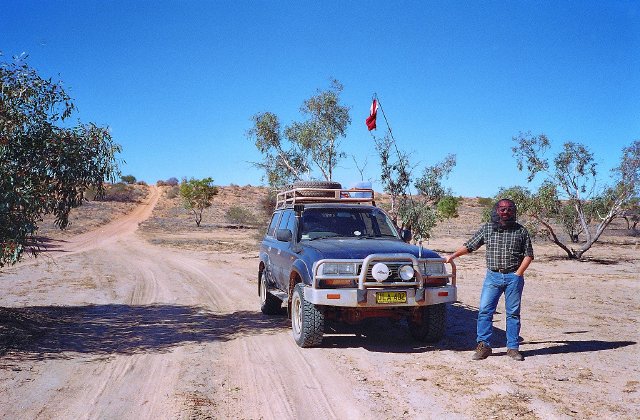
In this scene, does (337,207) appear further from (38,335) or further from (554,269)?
(554,269)

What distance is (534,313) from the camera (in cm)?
999

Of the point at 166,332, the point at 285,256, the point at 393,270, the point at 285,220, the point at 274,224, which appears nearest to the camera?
the point at 393,270

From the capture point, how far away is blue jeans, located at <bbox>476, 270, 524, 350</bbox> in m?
6.37

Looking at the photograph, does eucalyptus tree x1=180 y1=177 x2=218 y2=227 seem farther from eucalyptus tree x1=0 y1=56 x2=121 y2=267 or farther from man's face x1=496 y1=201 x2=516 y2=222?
man's face x1=496 y1=201 x2=516 y2=222

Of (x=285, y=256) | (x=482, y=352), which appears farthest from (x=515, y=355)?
(x=285, y=256)

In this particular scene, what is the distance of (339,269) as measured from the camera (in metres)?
6.79

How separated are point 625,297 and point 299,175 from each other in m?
16.7

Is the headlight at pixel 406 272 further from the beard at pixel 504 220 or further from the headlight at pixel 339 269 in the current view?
the beard at pixel 504 220

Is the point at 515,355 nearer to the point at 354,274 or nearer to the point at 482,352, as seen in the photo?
the point at 482,352

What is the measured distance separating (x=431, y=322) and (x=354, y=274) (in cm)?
137

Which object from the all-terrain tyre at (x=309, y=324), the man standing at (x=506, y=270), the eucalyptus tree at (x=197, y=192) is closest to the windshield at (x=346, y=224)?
the all-terrain tyre at (x=309, y=324)

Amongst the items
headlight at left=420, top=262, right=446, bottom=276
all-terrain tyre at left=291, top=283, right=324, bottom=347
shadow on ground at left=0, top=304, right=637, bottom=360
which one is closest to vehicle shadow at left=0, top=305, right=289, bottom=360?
shadow on ground at left=0, top=304, right=637, bottom=360

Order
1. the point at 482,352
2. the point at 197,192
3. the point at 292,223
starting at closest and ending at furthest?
the point at 482,352, the point at 292,223, the point at 197,192

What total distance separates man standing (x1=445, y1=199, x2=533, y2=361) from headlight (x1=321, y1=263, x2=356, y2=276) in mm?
1645
